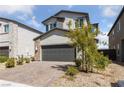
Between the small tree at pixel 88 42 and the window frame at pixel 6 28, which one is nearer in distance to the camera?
the small tree at pixel 88 42

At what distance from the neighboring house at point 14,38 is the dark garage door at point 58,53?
4.83 meters

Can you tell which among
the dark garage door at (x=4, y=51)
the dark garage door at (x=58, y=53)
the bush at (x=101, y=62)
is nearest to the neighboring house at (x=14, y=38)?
the dark garage door at (x=4, y=51)

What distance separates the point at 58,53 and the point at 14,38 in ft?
25.7

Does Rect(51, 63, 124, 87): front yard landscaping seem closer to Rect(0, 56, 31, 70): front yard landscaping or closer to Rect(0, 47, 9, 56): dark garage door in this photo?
Rect(0, 56, 31, 70): front yard landscaping

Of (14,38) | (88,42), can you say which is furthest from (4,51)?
(88,42)

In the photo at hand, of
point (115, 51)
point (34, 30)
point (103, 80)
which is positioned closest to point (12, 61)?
point (103, 80)

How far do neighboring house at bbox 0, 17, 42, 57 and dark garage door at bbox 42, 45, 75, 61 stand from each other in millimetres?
4833

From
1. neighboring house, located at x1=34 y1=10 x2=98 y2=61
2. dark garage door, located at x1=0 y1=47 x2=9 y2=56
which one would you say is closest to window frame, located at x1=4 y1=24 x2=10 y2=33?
dark garage door, located at x1=0 y1=47 x2=9 y2=56

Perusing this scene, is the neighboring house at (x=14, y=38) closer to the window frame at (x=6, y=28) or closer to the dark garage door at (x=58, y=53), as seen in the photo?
the window frame at (x=6, y=28)

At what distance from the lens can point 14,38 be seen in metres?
29.9

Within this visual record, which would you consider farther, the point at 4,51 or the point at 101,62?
the point at 4,51

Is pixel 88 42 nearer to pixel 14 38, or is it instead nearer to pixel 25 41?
pixel 14 38

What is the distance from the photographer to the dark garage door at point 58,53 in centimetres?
2519

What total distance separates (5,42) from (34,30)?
228 inches
